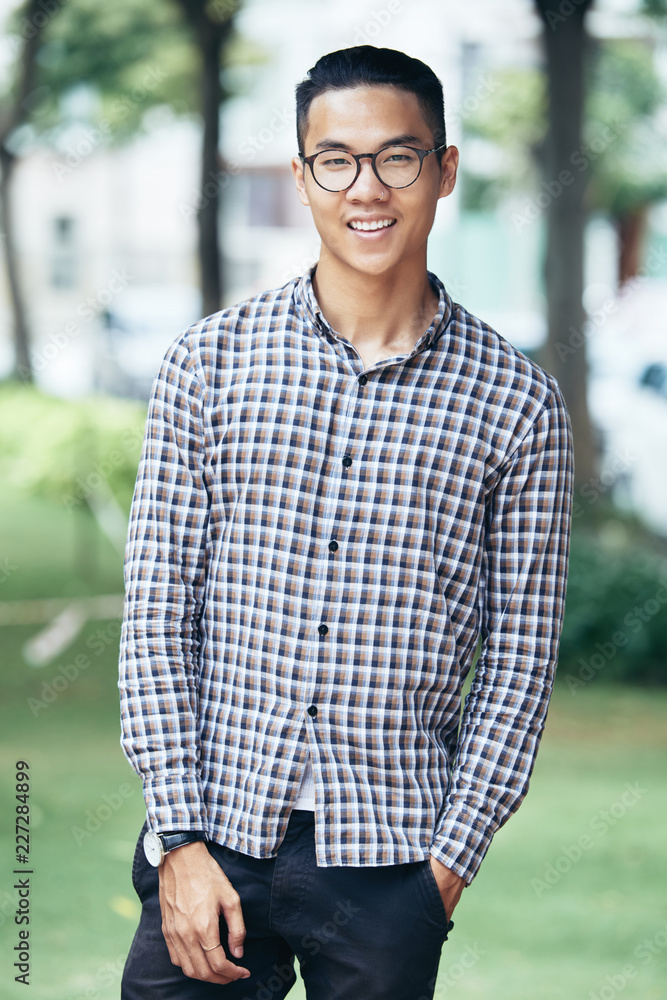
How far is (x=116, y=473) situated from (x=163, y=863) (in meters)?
9.23

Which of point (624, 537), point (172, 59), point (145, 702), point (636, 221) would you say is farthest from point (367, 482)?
point (636, 221)

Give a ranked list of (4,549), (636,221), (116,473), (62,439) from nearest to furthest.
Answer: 1. (4,549)
2. (116,473)
3. (62,439)
4. (636,221)

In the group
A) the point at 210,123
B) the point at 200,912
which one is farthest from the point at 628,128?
the point at 200,912

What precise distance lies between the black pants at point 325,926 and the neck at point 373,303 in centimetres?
65

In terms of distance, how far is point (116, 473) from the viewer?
1070 centimetres

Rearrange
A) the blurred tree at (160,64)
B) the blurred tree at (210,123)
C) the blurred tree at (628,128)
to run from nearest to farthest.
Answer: the blurred tree at (210,123)
the blurred tree at (160,64)
the blurred tree at (628,128)

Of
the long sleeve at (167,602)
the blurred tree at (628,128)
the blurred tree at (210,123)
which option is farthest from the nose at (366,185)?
the blurred tree at (628,128)

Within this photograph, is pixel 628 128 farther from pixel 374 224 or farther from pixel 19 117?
pixel 374 224

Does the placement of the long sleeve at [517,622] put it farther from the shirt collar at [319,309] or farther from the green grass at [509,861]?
the green grass at [509,861]

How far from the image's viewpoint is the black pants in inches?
64.4

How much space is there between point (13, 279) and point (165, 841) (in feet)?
42.7

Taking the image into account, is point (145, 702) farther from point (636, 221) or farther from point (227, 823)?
point (636, 221)

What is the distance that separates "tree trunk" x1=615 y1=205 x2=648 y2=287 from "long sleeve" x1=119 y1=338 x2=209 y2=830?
2220 cm

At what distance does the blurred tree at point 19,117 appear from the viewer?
37.1ft
